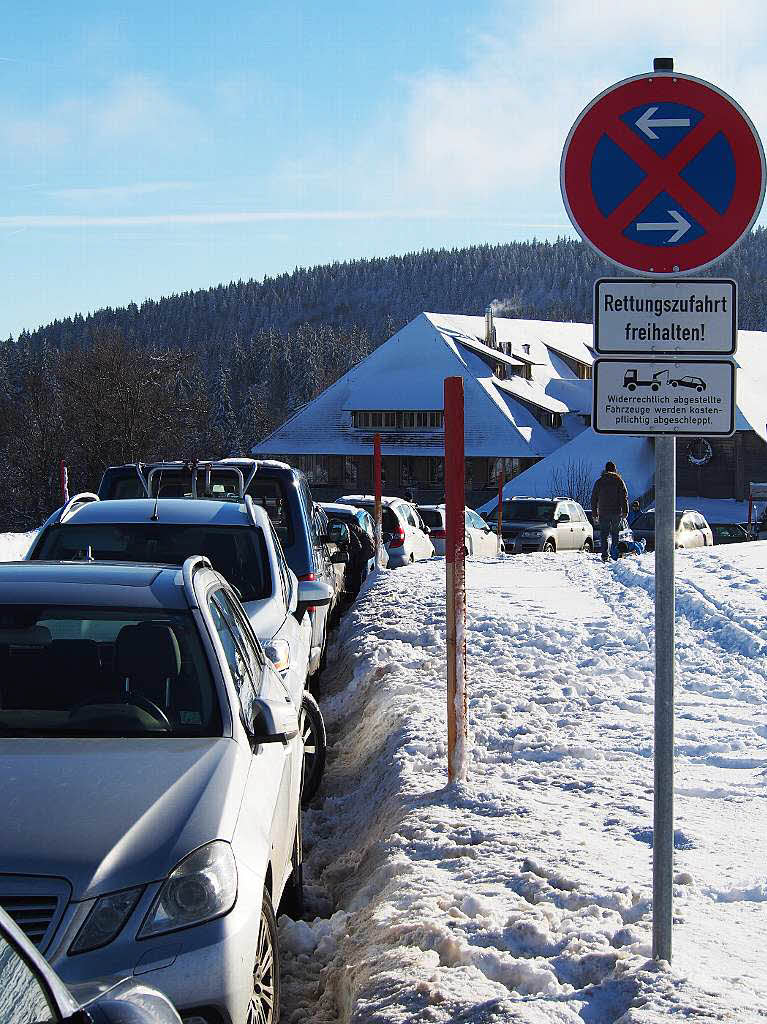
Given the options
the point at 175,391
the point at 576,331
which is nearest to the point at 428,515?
the point at 175,391

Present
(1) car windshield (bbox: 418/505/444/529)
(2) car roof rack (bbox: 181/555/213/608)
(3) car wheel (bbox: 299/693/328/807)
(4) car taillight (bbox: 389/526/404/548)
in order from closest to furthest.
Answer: (2) car roof rack (bbox: 181/555/213/608), (3) car wheel (bbox: 299/693/328/807), (4) car taillight (bbox: 389/526/404/548), (1) car windshield (bbox: 418/505/444/529)

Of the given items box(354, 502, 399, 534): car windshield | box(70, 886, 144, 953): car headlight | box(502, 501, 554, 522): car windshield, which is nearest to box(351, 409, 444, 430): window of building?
box(502, 501, 554, 522): car windshield

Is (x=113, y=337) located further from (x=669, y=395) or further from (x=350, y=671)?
(x=669, y=395)

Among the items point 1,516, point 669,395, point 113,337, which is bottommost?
point 1,516

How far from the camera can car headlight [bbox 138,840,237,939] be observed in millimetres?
3252

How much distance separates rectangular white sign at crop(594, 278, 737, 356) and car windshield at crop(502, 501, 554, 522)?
25.8 metres

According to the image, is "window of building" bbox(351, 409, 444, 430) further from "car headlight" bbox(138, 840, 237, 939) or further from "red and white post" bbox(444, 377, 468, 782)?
"car headlight" bbox(138, 840, 237, 939)

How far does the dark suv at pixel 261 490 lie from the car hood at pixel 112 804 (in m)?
5.55

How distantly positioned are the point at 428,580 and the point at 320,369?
429 ft

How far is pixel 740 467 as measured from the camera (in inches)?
1989

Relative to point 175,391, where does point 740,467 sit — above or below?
below

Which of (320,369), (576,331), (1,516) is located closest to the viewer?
(1,516)

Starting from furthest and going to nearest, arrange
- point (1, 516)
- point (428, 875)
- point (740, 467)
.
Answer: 1. point (1, 516)
2. point (740, 467)
3. point (428, 875)

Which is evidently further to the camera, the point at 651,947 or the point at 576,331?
the point at 576,331
